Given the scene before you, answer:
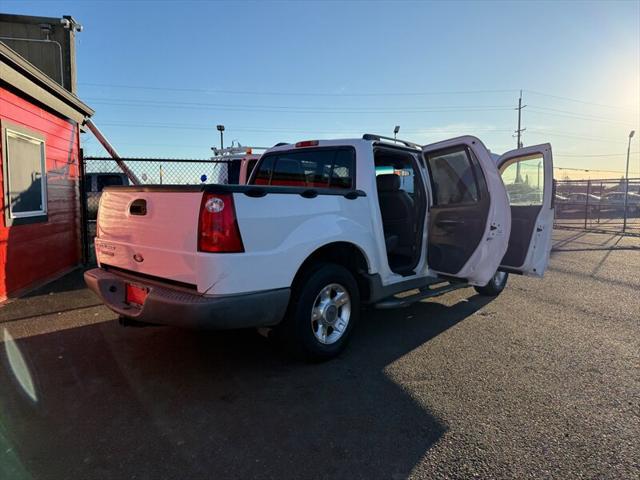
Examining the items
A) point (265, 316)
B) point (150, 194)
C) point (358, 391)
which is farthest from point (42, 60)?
point (358, 391)

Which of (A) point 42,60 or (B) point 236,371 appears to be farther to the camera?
(A) point 42,60

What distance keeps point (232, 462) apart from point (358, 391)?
1.18 metres

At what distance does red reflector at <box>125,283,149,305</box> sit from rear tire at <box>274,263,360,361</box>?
3.66ft

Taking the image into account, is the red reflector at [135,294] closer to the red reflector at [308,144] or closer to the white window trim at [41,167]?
the red reflector at [308,144]

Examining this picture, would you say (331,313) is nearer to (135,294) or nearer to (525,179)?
(135,294)

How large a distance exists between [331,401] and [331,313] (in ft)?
2.83

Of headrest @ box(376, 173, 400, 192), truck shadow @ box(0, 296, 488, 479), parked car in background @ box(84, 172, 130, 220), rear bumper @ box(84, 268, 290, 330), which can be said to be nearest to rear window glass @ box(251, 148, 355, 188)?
headrest @ box(376, 173, 400, 192)

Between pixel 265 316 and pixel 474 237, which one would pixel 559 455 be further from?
pixel 474 237

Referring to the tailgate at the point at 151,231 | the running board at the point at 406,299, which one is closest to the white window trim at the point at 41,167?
the tailgate at the point at 151,231

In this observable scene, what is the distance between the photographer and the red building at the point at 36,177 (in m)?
5.63

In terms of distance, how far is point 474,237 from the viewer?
459cm

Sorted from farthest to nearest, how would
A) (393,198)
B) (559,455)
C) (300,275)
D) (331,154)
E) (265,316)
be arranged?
(393,198), (331,154), (300,275), (265,316), (559,455)

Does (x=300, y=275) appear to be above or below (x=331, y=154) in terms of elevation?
below

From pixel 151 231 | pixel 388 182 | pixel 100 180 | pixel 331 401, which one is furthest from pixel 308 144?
pixel 100 180
